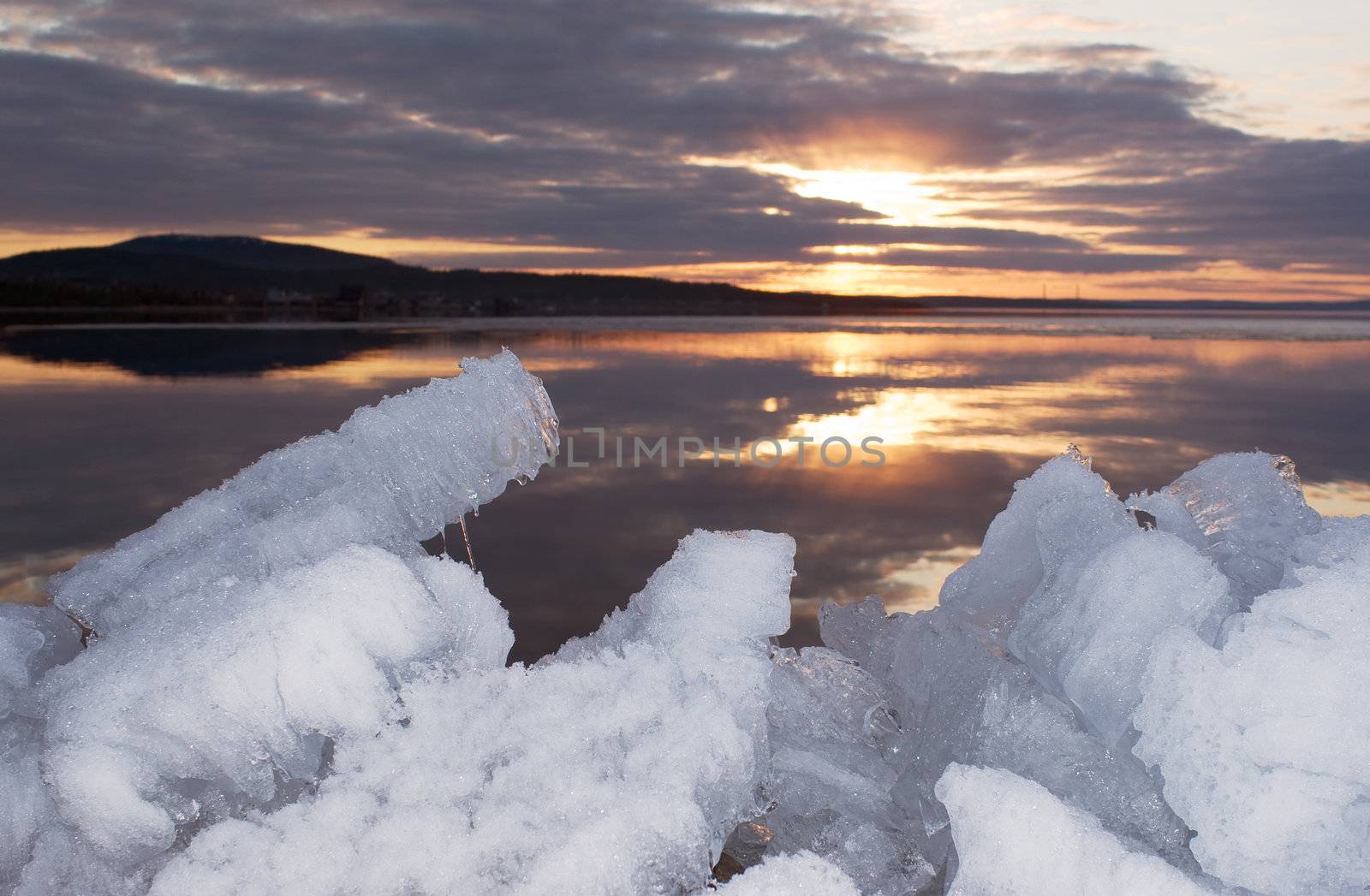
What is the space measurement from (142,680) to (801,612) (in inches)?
110

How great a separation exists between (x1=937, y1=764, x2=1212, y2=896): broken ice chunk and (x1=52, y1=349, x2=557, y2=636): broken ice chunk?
1393 millimetres

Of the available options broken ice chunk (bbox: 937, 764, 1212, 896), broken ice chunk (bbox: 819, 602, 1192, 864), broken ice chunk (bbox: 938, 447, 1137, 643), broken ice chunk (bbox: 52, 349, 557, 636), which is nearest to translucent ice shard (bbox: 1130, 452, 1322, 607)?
broken ice chunk (bbox: 938, 447, 1137, 643)

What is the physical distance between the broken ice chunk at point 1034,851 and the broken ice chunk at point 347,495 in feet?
4.57

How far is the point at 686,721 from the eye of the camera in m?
1.97

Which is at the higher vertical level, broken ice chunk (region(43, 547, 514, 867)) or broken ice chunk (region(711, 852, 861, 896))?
broken ice chunk (region(43, 547, 514, 867))

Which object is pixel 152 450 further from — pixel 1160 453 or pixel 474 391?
pixel 1160 453

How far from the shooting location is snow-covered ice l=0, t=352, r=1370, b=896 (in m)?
1.75

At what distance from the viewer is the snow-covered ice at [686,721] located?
1746 mm

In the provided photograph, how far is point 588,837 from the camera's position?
5.78ft

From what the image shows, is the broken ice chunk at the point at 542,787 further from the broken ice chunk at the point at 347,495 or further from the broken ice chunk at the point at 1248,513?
the broken ice chunk at the point at 1248,513

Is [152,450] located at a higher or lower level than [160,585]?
lower

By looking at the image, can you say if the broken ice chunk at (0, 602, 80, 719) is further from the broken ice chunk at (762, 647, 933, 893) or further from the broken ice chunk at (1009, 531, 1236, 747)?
the broken ice chunk at (1009, 531, 1236, 747)

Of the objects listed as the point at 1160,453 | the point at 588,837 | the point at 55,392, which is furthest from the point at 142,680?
the point at 55,392

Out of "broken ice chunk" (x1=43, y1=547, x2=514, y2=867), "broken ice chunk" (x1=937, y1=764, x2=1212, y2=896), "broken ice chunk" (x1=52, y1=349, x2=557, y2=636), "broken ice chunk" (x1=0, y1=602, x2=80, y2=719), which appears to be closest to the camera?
"broken ice chunk" (x1=937, y1=764, x2=1212, y2=896)
